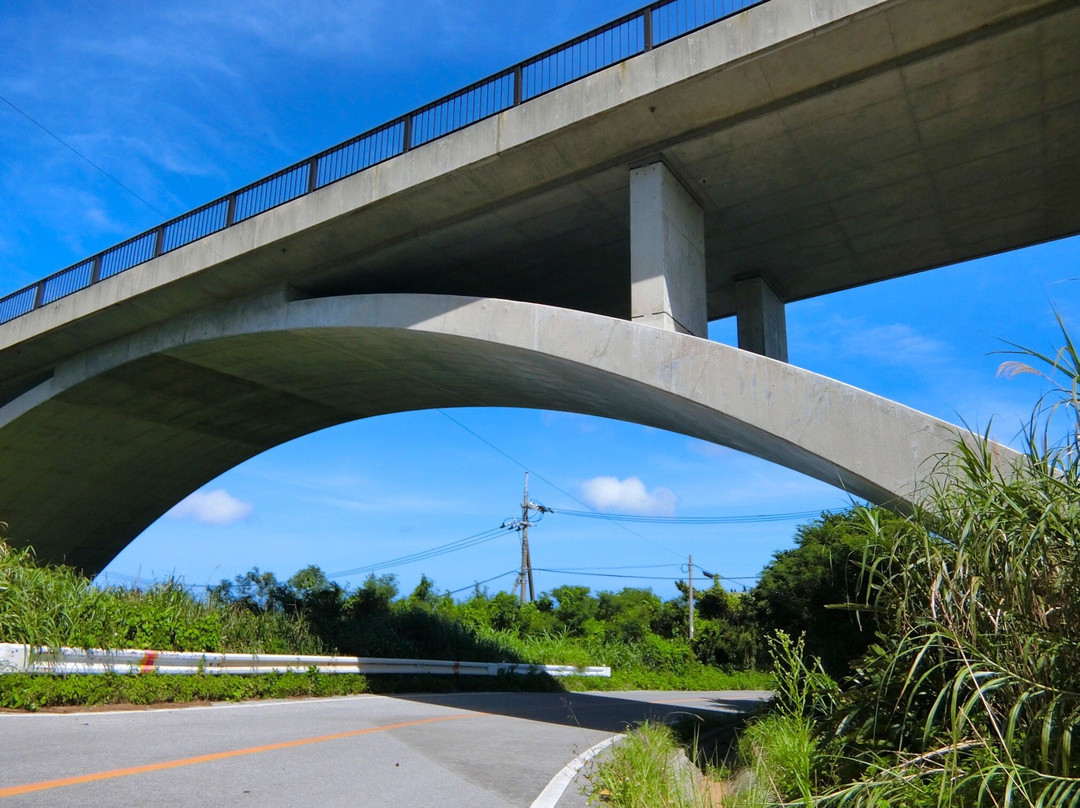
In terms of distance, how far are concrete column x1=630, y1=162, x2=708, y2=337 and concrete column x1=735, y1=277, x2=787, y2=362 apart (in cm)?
291

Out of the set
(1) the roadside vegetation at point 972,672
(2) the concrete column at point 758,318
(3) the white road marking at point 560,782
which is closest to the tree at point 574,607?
(2) the concrete column at point 758,318

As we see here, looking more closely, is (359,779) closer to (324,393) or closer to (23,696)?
(23,696)

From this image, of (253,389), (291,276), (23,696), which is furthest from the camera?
(253,389)

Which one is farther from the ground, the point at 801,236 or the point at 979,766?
the point at 801,236

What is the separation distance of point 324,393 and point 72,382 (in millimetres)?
5567

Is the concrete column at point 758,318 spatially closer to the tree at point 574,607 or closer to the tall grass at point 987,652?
the tall grass at point 987,652

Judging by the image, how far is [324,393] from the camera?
21.6 metres

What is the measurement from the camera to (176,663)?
36.2ft

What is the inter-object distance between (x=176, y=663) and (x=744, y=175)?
32.9 ft

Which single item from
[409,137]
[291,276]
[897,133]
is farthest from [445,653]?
[897,133]

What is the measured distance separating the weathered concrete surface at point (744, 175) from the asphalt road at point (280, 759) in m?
7.59

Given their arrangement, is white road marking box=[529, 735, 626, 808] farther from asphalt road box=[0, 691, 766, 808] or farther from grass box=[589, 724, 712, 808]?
grass box=[589, 724, 712, 808]

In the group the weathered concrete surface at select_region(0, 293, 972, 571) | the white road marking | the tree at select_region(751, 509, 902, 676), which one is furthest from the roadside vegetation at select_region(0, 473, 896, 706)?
the white road marking

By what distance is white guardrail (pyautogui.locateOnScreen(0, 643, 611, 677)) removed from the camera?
30.0 ft
